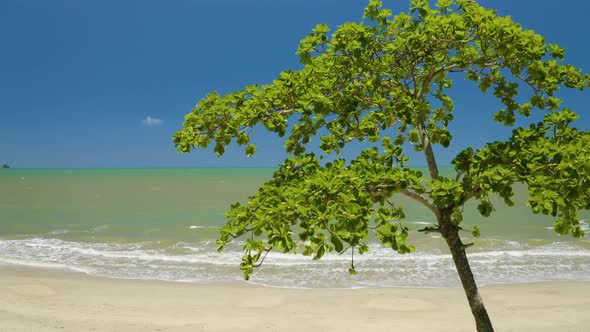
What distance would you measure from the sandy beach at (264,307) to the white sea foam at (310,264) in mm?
1041

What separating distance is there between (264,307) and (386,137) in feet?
25.4

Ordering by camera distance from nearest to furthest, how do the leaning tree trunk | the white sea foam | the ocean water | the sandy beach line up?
1. the leaning tree trunk
2. the sandy beach
3. the white sea foam
4. the ocean water

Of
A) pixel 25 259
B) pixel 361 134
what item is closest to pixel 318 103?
pixel 361 134

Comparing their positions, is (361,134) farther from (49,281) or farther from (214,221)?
(214,221)

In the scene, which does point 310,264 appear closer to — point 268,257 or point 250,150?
point 268,257

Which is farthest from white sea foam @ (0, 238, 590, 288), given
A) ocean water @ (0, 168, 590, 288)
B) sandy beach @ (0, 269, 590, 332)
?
sandy beach @ (0, 269, 590, 332)

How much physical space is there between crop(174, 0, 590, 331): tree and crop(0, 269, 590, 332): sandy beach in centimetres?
581

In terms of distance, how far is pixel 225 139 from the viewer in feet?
15.4

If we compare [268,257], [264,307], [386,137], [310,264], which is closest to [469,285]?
[386,137]

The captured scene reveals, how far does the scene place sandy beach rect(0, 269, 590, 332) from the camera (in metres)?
10.0

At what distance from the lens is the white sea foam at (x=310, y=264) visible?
14383mm

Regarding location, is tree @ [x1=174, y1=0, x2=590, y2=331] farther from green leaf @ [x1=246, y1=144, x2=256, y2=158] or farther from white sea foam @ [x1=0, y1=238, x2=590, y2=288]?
white sea foam @ [x1=0, y1=238, x2=590, y2=288]

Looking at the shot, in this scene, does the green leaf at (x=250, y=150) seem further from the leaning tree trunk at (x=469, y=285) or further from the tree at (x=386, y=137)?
the leaning tree trunk at (x=469, y=285)

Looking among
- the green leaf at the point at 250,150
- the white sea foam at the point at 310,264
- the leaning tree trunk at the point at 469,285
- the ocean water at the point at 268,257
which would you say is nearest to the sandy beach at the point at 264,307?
the white sea foam at the point at 310,264
